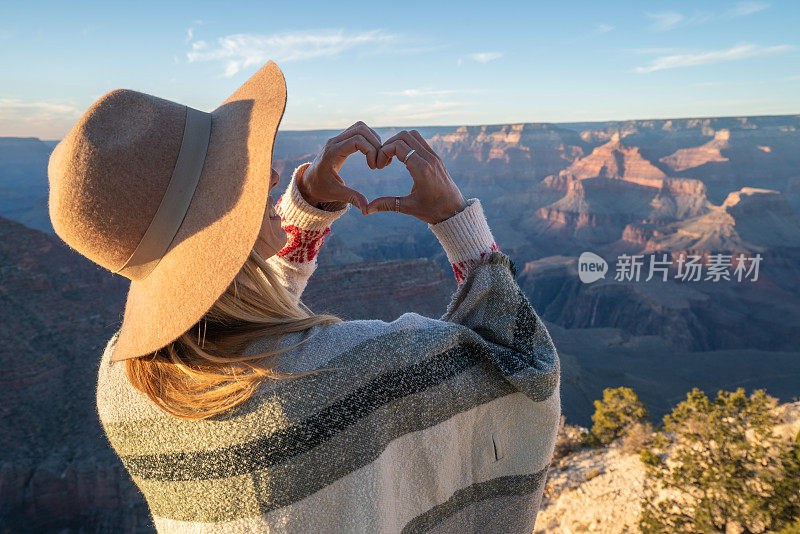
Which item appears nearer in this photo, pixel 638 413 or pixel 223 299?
pixel 223 299

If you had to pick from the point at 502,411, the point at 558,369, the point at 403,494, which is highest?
the point at 558,369

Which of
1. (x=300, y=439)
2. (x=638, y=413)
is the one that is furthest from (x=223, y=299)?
(x=638, y=413)

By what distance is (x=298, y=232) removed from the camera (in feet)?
5.06

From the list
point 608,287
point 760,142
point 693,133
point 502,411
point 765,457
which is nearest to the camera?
point 502,411

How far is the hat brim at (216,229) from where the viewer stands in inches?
35.3

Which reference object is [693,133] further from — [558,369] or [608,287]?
[558,369]

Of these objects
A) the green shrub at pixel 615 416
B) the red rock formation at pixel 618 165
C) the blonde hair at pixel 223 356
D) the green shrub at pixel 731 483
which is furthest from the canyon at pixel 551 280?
the blonde hair at pixel 223 356

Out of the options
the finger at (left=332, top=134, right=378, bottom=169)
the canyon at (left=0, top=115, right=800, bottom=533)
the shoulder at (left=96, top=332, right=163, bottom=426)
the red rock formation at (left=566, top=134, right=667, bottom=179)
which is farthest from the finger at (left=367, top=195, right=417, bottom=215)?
the red rock formation at (left=566, top=134, right=667, bottom=179)

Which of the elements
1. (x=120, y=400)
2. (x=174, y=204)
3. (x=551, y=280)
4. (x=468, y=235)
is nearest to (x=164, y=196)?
(x=174, y=204)

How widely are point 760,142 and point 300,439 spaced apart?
322 ft

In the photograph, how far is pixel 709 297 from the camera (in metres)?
39.8

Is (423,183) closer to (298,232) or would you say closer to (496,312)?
(496,312)

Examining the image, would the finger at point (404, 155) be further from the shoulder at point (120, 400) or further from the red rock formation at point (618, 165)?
the red rock formation at point (618, 165)

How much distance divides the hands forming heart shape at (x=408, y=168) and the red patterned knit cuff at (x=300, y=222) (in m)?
0.17
